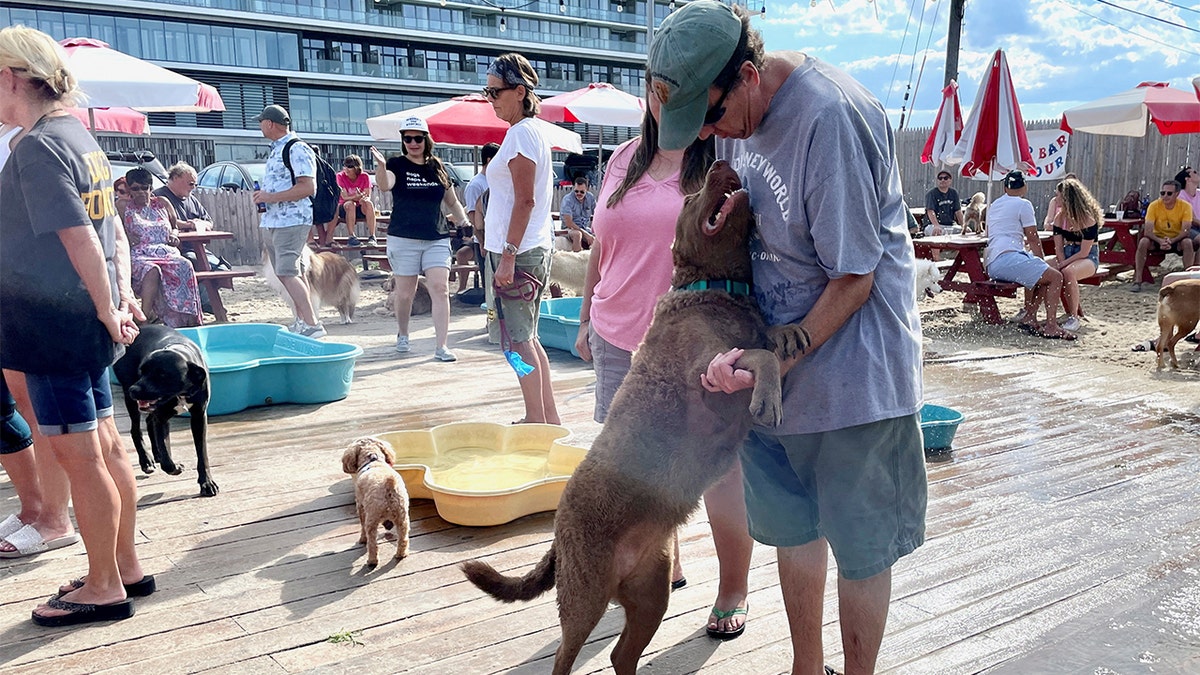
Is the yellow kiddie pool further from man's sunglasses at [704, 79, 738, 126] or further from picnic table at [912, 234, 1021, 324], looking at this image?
picnic table at [912, 234, 1021, 324]

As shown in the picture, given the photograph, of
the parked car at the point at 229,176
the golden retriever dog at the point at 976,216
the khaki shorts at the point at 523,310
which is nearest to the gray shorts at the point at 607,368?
the khaki shorts at the point at 523,310

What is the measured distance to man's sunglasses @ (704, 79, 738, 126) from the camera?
209cm

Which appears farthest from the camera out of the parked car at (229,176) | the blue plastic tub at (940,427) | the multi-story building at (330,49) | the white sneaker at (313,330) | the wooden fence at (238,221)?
the multi-story building at (330,49)

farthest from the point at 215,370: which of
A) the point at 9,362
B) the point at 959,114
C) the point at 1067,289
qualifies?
the point at 959,114

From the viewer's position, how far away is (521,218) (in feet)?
15.7

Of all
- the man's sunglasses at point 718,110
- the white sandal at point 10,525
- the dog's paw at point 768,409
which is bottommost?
the white sandal at point 10,525

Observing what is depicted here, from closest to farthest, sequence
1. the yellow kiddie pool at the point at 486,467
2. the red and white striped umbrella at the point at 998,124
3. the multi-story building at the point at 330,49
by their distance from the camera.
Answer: the yellow kiddie pool at the point at 486,467, the red and white striped umbrella at the point at 998,124, the multi-story building at the point at 330,49

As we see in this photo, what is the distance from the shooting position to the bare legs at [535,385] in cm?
495

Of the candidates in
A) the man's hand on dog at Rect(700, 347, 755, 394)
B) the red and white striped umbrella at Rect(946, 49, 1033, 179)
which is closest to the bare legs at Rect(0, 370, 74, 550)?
the man's hand on dog at Rect(700, 347, 755, 394)

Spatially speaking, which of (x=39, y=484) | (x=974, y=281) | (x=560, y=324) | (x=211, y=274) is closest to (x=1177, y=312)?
(x=974, y=281)

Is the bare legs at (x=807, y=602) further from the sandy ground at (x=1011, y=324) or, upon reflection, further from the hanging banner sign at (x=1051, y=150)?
the hanging banner sign at (x=1051, y=150)

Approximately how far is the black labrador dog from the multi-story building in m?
42.4

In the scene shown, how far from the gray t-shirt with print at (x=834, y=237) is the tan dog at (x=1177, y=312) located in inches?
262

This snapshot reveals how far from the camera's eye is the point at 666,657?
2871 mm
